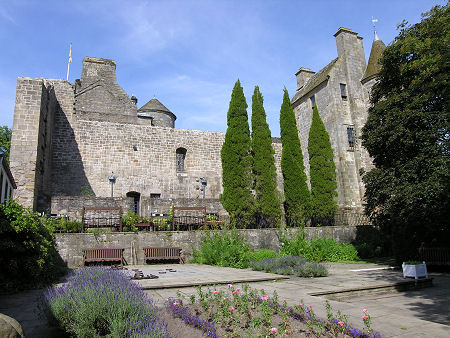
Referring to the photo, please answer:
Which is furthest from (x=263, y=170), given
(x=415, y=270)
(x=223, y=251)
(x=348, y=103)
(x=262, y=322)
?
(x=262, y=322)

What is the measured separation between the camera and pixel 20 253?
7.02m

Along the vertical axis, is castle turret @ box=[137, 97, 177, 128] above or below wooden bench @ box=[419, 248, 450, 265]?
above

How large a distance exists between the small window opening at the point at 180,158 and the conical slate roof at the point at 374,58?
14010mm

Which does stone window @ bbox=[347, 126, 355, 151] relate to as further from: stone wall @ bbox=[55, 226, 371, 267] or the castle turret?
the castle turret

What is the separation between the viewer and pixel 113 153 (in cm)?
1992

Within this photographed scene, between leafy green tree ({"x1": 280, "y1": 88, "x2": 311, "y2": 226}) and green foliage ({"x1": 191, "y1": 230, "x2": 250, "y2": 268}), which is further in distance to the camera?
leafy green tree ({"x1": 280, "y1": 88, "x2": 311, "y2": 226})

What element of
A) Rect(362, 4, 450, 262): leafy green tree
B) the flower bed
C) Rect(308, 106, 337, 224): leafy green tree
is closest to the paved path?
the flower bed

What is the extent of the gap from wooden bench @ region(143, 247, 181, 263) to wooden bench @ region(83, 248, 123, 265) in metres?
0.92

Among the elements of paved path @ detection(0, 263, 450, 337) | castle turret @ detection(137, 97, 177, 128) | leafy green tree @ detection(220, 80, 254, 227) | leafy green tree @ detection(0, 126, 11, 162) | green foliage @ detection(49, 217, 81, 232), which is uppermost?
castle turret @ detection(137, 97, 177, 128)

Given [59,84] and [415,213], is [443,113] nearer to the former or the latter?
[415,213]

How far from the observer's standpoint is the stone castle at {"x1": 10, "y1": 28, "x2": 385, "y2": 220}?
15695 millimetres

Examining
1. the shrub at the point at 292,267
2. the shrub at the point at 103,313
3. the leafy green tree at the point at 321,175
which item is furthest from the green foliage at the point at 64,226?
the leafy green tree at the point at 321,175

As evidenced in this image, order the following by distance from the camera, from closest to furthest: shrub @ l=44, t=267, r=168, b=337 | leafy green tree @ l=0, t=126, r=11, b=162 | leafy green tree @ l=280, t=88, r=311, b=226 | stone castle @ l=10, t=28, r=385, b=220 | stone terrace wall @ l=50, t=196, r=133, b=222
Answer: shrub @ l=44, t=267, r=168, b=337, stone terrace wall @ l=50, t=196, r=133, b=222, stone castle @ l=10, t=28, r=385, b=220, leafy green tree @ l=280, t=88, r=311, b=226, leafy green tree @ l=0, t=126, r=11, b=162

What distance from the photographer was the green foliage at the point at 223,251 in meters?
10.8
